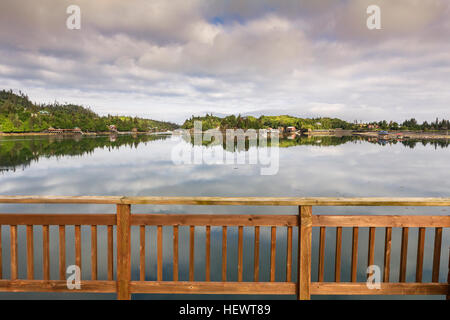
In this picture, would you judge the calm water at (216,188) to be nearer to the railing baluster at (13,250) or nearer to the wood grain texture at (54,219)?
the railing baluster at (13,250)

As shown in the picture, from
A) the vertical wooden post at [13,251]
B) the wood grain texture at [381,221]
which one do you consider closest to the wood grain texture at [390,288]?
the wood grain texture at [381,221]

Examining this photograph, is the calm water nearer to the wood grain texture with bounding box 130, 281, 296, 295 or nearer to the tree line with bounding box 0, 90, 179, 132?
the wood grain texture with bounding box 130, 281, 296, 295

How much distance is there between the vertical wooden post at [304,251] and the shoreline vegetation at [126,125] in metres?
144

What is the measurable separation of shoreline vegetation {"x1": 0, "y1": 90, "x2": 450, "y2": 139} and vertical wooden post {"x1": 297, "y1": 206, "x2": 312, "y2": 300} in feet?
471

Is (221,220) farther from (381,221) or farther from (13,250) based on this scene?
(13,250)

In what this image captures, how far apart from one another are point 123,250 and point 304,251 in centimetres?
211

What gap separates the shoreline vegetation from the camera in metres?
127

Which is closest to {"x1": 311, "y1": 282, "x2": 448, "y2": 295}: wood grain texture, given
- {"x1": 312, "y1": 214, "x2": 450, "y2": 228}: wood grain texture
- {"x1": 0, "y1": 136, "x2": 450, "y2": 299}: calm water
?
{"x1": 312, "y1": 214, "x2": 450, "y2": 228}: wood grain texture
